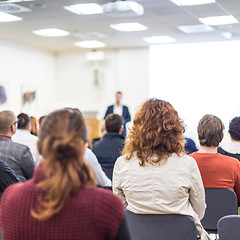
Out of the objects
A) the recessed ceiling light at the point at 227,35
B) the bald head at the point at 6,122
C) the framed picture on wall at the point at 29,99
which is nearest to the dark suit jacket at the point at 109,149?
the bald head at the point at 6,122

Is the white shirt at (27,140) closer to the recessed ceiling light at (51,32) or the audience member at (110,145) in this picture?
the audience member at (110,145)

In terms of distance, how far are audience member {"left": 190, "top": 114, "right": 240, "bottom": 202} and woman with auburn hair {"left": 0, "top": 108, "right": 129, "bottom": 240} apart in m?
2.10

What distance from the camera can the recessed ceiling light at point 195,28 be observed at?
9.17 meters

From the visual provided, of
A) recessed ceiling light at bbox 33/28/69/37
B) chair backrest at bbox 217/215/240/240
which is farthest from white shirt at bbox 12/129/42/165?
recessed ceiling light at bbox 33/28/69/37

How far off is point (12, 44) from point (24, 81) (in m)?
1.07

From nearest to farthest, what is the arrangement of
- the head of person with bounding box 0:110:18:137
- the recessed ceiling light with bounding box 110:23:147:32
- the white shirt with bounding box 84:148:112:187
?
the white shirt with bounding box 84:148:112:187
the head of person with bounding box 0:110:18:137
the recessed ceiling light with bounding box 110:23:147:32

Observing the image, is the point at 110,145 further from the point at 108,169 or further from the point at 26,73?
the point at 26,73

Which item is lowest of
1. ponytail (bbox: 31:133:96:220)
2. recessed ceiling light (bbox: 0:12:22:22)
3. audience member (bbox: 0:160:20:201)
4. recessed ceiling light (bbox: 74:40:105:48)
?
audience member (bbox: 0:160:20:201)

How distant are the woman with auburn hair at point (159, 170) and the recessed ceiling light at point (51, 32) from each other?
7.54 m

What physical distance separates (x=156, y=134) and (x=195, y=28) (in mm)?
7418

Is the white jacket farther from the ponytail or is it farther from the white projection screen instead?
the white projection screen

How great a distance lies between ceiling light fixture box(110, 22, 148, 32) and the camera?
29.5 feet

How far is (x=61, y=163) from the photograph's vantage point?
51.3 inches

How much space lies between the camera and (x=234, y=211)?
3207mm
